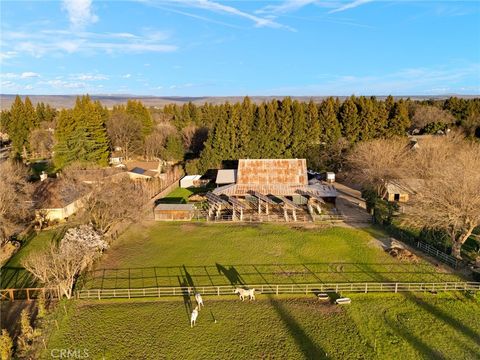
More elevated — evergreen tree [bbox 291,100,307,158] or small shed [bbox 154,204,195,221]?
evergreen tree [bbox 291,100,307,158]

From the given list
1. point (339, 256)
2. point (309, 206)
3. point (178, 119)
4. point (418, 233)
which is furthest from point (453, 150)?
point (178, 119)

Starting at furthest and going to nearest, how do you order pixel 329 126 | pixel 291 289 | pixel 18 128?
pixel 18 128, pixel 329 126, pixel 291 289

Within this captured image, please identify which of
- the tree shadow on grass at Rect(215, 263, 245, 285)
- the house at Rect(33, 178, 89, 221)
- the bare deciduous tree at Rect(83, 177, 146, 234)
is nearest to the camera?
the tree shadow on grass at Rect(215, 263, 245, 285)

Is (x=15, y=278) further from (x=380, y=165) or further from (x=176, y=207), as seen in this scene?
(x=380, y=165)

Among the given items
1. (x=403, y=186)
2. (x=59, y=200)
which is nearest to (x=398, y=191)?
(x=403, y=186)

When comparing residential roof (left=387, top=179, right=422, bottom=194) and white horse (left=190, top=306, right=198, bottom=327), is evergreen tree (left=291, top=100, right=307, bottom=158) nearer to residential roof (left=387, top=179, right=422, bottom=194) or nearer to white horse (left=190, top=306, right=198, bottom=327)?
residential roof (left=387, top=179, right=422, bottom=194)

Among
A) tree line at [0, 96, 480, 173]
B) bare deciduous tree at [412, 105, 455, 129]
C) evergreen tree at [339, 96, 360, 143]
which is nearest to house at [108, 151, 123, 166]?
tree line at [0, 96, 480, 173]

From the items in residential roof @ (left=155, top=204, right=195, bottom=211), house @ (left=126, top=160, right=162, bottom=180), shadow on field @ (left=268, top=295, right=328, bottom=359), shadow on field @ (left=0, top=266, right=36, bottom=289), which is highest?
house @ (left=126, top=160, right=162, bottom=180)
